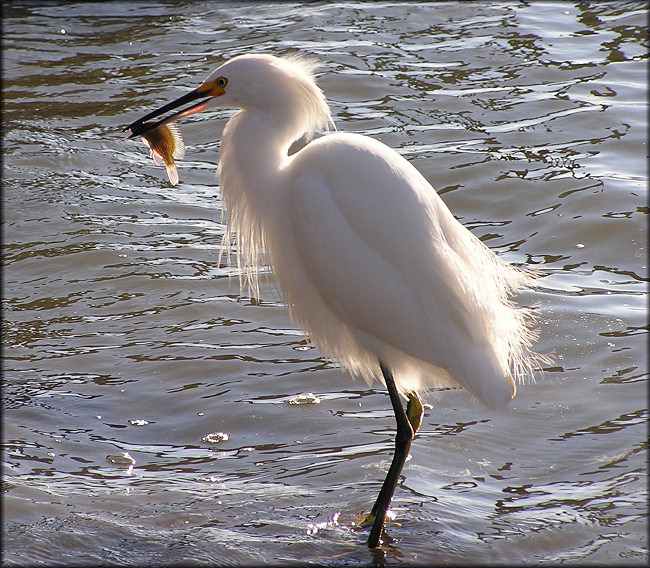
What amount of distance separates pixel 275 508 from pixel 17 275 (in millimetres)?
2741

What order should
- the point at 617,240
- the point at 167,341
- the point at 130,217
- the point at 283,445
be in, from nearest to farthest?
the point at 283,445
the point at 167,341
the point at 617,240
the point at 130,217

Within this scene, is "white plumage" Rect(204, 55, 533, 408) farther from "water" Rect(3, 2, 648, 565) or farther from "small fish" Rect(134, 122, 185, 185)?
"water" Rect(3, 2, 648, 565)

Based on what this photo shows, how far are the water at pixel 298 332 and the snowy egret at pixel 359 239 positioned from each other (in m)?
0.47

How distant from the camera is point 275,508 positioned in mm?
3471

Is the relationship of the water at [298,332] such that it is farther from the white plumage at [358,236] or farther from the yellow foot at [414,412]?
the white plumage at [358,236]

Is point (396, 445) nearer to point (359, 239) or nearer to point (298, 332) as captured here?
point (359, 239)

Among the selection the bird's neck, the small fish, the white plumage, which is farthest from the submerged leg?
the small fish

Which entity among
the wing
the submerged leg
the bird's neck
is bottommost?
the submerged leg

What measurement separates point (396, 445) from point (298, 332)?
4.93 feet

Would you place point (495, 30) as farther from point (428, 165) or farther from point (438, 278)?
point (438, 278)

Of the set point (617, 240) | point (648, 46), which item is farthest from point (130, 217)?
point (648, 46)

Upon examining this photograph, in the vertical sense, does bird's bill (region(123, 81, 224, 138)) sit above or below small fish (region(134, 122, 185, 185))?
above

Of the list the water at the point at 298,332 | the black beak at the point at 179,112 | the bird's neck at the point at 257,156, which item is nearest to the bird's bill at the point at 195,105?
the black beak at the point at 179,112

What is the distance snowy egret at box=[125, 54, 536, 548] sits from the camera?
10.9 ft
